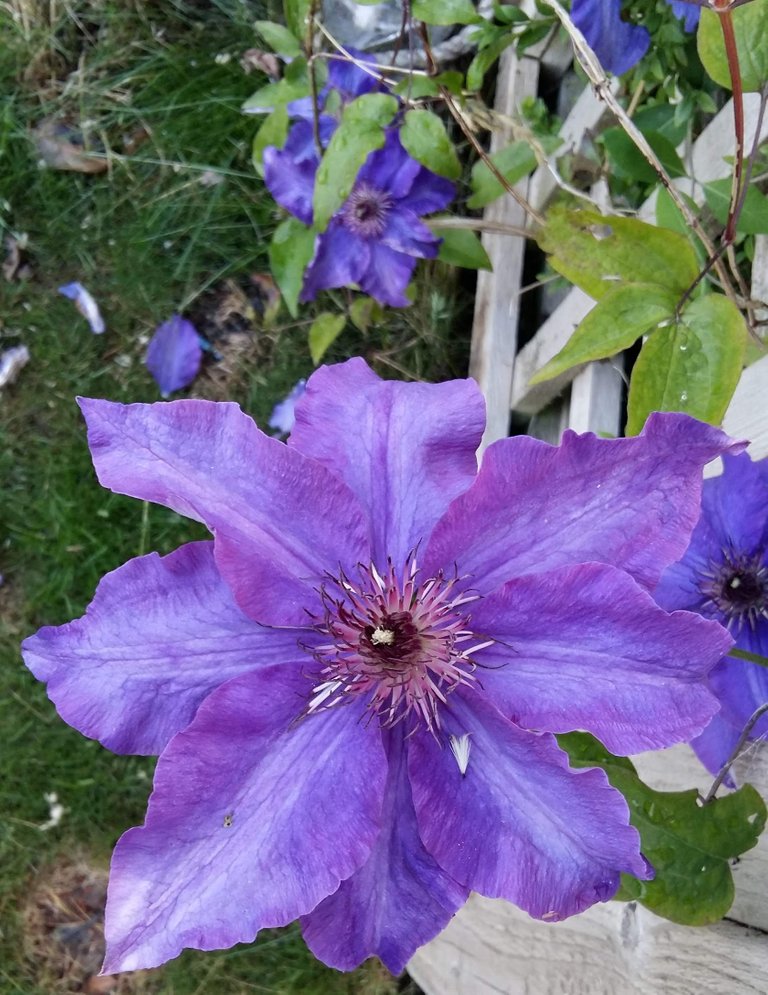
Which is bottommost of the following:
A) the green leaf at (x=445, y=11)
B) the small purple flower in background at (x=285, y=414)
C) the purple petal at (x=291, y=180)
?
the small purple flower in background at (x=285, y=414)

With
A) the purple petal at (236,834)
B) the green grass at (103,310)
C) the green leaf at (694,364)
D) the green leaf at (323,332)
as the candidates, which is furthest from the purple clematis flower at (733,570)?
the green grass at (103,310)

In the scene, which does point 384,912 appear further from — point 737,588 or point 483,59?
point 483,59

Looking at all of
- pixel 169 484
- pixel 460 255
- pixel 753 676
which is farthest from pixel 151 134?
pixel 753 676

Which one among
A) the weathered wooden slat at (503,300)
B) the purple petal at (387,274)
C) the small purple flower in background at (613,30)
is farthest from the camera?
the weathered wooden slat at (503,300)

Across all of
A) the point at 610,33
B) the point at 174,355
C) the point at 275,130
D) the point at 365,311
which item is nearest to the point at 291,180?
the point at 275,130

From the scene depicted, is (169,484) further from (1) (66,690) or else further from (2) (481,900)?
(2) (481,900)

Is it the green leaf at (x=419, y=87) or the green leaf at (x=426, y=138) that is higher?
the green leaf at (x=419, y=87)

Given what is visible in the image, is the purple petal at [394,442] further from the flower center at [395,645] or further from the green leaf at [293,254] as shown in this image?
the green leaf at [293,254]
